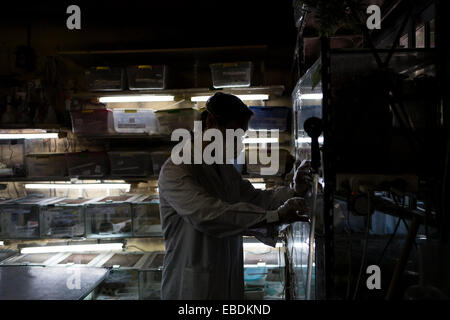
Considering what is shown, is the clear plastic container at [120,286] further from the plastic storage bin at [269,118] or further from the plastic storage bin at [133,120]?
the plastic storage bin at [269,118]

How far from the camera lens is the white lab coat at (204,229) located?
4.45 feet

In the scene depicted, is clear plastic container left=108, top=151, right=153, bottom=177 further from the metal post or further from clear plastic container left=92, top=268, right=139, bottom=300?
the metal post

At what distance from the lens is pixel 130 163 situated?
3037 millimetres

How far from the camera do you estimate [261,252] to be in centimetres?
320

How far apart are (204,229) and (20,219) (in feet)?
8.73

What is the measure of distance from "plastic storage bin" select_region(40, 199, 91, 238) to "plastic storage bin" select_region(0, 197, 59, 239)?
0.33 feet

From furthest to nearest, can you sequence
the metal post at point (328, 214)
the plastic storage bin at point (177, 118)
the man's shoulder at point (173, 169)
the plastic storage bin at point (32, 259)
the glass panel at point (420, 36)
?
the plastic storage bin at point (32, 259)
the plastic storage bin at point (177, 118)
the glass panel at point (420, 36)
the man's shoulder at point (173, 169)
the metal post at point (328, 214)

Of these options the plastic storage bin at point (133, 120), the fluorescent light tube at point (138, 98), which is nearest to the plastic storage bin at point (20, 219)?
the plastic storage bin at point (133, 120)

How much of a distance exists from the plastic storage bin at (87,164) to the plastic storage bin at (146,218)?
51 centimetres

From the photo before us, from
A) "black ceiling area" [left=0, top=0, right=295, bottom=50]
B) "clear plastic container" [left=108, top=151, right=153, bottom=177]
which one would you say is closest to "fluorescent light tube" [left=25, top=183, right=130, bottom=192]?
"clear plastic container" [left=108, top=151, right=153, bottom=177]
